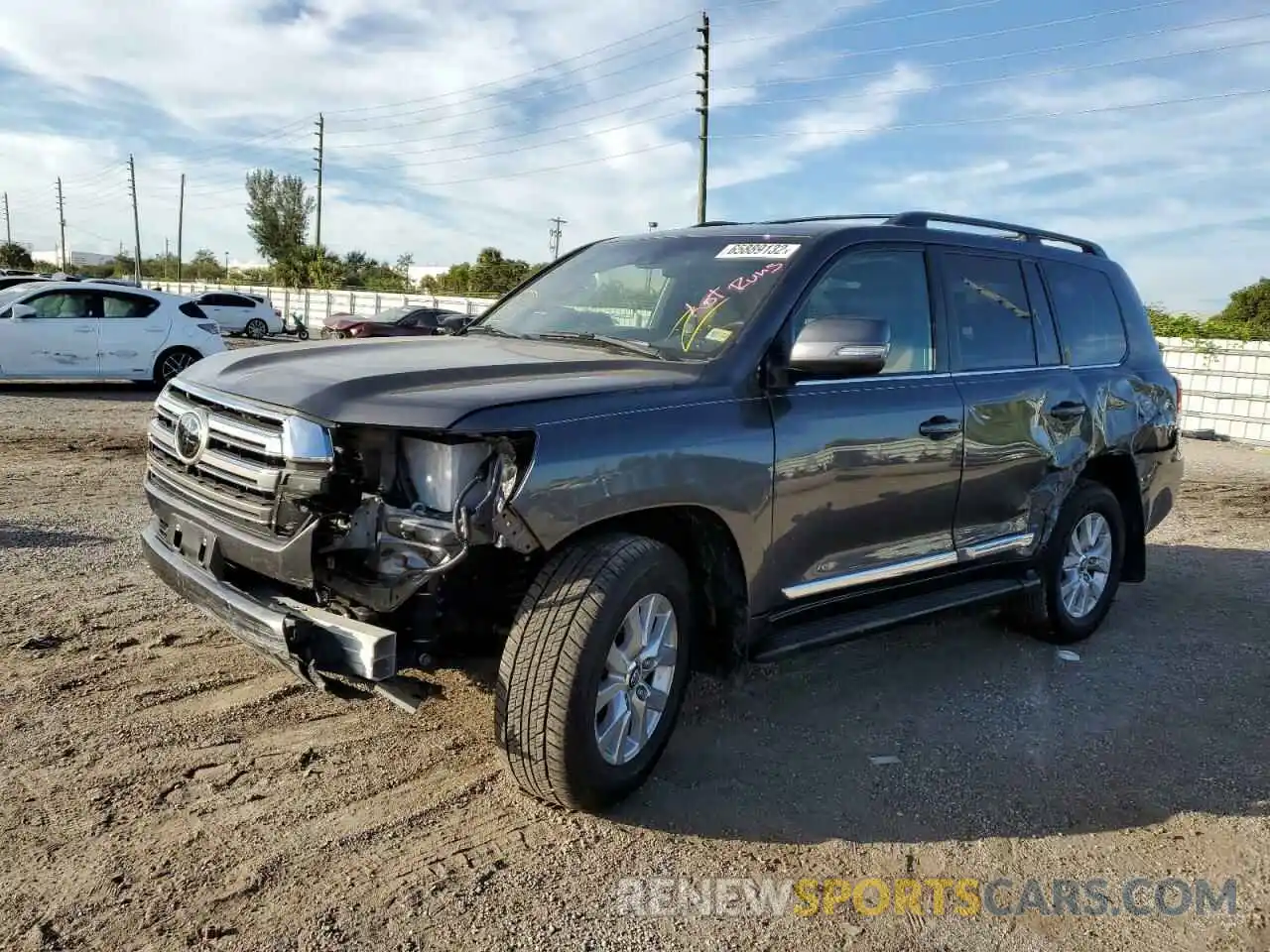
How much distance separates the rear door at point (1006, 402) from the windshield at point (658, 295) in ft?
3.54

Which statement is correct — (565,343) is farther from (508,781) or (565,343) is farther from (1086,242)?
(1086,242)

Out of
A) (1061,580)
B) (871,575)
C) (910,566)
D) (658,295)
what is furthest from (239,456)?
(1061,580)

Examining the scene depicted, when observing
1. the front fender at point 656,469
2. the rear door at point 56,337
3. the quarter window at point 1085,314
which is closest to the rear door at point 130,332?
the rear door at point 56,337

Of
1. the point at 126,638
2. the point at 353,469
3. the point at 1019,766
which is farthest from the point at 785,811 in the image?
the point at 126,638

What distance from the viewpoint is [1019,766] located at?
3.94 meters

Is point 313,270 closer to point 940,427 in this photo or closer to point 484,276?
point 484,276

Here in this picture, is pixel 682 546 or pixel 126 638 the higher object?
pixel 682 546

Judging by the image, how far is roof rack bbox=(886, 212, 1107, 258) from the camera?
4.55 m

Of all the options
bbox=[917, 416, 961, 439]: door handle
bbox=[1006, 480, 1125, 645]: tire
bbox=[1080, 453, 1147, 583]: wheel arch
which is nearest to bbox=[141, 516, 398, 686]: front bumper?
bbox=[917, 416, 961, 439]: door handle

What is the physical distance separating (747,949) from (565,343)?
2.39 metres

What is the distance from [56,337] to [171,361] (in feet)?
4.90

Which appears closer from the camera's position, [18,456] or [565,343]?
[565,343]

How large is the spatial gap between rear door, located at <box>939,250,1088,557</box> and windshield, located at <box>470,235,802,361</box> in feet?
3.54

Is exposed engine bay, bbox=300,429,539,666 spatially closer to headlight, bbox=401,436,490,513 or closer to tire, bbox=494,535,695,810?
headlight, bbox=401,436,490,513
